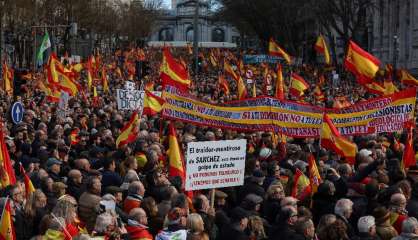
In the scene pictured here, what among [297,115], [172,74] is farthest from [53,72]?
[297,115]

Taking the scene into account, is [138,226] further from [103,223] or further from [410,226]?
[410,226]

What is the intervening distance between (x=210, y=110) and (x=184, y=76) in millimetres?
6592

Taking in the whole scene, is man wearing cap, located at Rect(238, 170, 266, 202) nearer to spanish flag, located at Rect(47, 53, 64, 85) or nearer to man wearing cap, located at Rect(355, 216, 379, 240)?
man wearing cap, located at Rect(355, 216, 379, 240)

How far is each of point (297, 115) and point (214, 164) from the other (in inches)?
146

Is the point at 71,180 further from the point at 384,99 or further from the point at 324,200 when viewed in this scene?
the point at 384,99

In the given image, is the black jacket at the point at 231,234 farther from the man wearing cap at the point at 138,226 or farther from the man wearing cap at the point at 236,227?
the man wearing cap at the point at 138,226

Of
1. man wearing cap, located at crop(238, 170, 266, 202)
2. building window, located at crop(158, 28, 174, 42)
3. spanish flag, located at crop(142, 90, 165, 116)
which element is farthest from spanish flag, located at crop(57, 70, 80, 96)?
building window, located at crop(158, 28, 174, 42)

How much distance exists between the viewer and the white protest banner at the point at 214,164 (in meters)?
8.70

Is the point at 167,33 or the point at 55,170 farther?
→ the point at 167,33

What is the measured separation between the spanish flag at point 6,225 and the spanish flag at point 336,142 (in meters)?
5.55

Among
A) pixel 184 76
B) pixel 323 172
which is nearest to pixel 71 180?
pixel 323 172

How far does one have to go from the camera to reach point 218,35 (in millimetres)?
190750

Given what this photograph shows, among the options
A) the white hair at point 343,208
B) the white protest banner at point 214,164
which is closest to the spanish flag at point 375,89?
the white protest banner at point 214,164

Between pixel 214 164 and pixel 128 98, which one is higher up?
pixel 214 164
